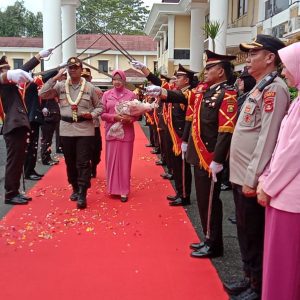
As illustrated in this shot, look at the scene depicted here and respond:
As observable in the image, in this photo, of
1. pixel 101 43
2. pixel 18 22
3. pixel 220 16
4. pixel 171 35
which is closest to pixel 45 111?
pixel 220 16

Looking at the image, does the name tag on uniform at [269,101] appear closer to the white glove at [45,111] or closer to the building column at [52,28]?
the white glove at [45,111]

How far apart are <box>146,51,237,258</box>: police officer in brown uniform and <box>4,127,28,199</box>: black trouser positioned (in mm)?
2339

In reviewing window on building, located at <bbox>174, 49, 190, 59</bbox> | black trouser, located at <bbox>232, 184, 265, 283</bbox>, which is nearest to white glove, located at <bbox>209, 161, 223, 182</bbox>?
black trouser, located at <bbox>232, 184, 265, 283</bbox>

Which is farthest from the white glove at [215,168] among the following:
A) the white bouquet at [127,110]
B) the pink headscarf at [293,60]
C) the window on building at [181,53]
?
the window on building at [181,53]

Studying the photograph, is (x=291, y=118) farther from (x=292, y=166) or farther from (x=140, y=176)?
(x=140, y=176)

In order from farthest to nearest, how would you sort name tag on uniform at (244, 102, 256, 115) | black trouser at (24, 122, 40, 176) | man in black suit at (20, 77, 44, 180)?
black trouser at (24, 122, 40, 176), man in black suit at (20, 77, 44, 180), name tag on uniform at (244, 102, 256, 115)

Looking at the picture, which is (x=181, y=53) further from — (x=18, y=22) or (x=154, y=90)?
(x=18, y=22)

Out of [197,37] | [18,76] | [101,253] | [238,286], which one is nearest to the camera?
[238,286]

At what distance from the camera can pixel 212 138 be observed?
3273 millimetres

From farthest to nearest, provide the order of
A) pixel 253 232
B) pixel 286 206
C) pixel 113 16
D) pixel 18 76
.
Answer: pixel 113 16 < pixel 18 76 < pixel 253 232 < pixel 286 206

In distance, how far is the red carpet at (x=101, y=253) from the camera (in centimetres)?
281

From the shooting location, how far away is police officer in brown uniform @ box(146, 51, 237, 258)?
3.07m

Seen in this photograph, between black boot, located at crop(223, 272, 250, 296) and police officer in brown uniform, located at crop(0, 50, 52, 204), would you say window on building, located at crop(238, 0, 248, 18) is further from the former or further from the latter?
black boot, located at crop(223, 272, 250, 296)

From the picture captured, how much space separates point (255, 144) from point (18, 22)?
47518mm
